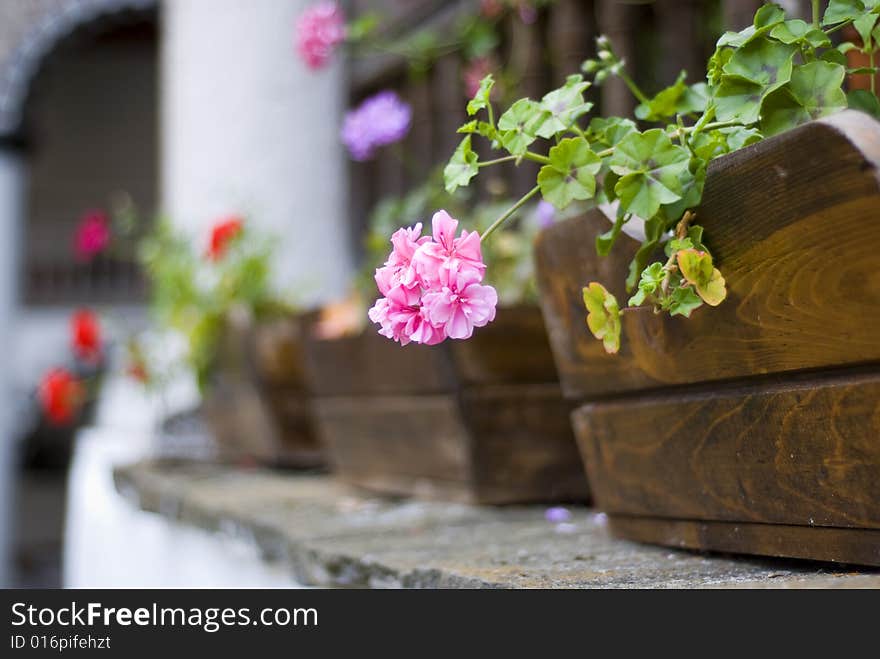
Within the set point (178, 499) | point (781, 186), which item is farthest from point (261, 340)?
point (781, 186)

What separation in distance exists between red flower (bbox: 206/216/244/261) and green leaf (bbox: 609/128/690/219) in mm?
1432

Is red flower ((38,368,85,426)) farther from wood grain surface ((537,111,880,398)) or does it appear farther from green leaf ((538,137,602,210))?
green leaf ((538,137,602,210))

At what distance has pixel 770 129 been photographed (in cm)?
80

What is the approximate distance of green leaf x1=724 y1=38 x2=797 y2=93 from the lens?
2.58ft

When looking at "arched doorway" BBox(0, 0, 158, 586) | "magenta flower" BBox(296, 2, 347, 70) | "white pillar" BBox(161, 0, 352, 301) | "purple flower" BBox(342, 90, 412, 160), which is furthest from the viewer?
"arched doorway" BBox(0, 0, 158, 586)

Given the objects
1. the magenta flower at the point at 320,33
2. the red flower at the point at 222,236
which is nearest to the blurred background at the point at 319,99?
the magenta flower at the point at 320,33

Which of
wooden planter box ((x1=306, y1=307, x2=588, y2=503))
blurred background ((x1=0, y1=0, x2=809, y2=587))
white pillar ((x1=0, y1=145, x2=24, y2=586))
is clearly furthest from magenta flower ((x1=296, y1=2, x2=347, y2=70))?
white pillar ((x1=0, y1=145, x2=24, y2=586))

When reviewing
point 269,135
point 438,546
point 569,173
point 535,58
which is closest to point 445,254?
point 569,173

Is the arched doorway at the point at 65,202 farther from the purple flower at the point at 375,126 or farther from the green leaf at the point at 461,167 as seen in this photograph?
the green leaf at the point at 461,167

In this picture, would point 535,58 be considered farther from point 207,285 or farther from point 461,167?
point 461,167

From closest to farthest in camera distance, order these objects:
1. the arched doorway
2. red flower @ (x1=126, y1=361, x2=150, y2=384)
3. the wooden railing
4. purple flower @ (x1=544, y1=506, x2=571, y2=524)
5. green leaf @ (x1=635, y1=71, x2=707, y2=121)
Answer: green leaf @ (x1=635, y1=71, x2=707, y2=121)
purple flower @ (x1=544, y1=506, x2=571, y2=524)
the wooden railing
red flower @ (x1=126, y1=361, x2=150, y2=384)
the arched doorway

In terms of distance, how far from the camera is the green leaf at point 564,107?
2.73 ft
